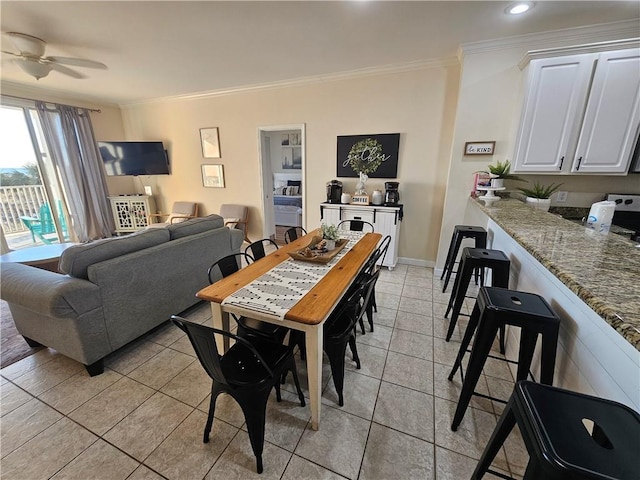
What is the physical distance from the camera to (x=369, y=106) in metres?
3.47

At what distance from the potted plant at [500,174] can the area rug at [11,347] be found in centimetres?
434

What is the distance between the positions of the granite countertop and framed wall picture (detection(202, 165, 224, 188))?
4.32 meters

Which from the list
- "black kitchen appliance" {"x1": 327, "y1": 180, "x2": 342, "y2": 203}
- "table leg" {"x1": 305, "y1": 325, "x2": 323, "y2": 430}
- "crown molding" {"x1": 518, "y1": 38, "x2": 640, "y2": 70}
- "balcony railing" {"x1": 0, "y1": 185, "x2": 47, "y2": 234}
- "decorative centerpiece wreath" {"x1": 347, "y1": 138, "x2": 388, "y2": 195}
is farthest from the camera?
"balcony railing" {"x1": 0, "y1": 185, "x2": 47, "y2": 234}

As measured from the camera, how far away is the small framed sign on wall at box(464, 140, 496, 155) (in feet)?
9.33

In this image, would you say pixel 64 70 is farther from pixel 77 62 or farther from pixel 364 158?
pixel 364 158

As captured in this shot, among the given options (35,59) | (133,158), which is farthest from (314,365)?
(133,158)

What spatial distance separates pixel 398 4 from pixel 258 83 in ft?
8.17

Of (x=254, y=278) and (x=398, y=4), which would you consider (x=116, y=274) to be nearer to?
(x=254, y=278)

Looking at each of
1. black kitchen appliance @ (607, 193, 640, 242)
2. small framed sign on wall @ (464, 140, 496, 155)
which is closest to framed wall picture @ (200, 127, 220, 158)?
small framed sign on wall @ (464, 140, 496, 155)

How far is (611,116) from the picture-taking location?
2.26m

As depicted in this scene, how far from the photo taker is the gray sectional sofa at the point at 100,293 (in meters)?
1.61

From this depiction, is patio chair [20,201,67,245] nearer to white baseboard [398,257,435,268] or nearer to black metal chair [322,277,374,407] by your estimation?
black metal chair [322,277,374,407]

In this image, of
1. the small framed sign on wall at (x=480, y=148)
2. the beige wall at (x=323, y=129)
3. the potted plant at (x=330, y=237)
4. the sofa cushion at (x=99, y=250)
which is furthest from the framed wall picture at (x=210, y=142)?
the small framed sign on wall at (x=480, y=148)

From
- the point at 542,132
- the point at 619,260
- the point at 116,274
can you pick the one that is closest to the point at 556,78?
the point at 542,132
